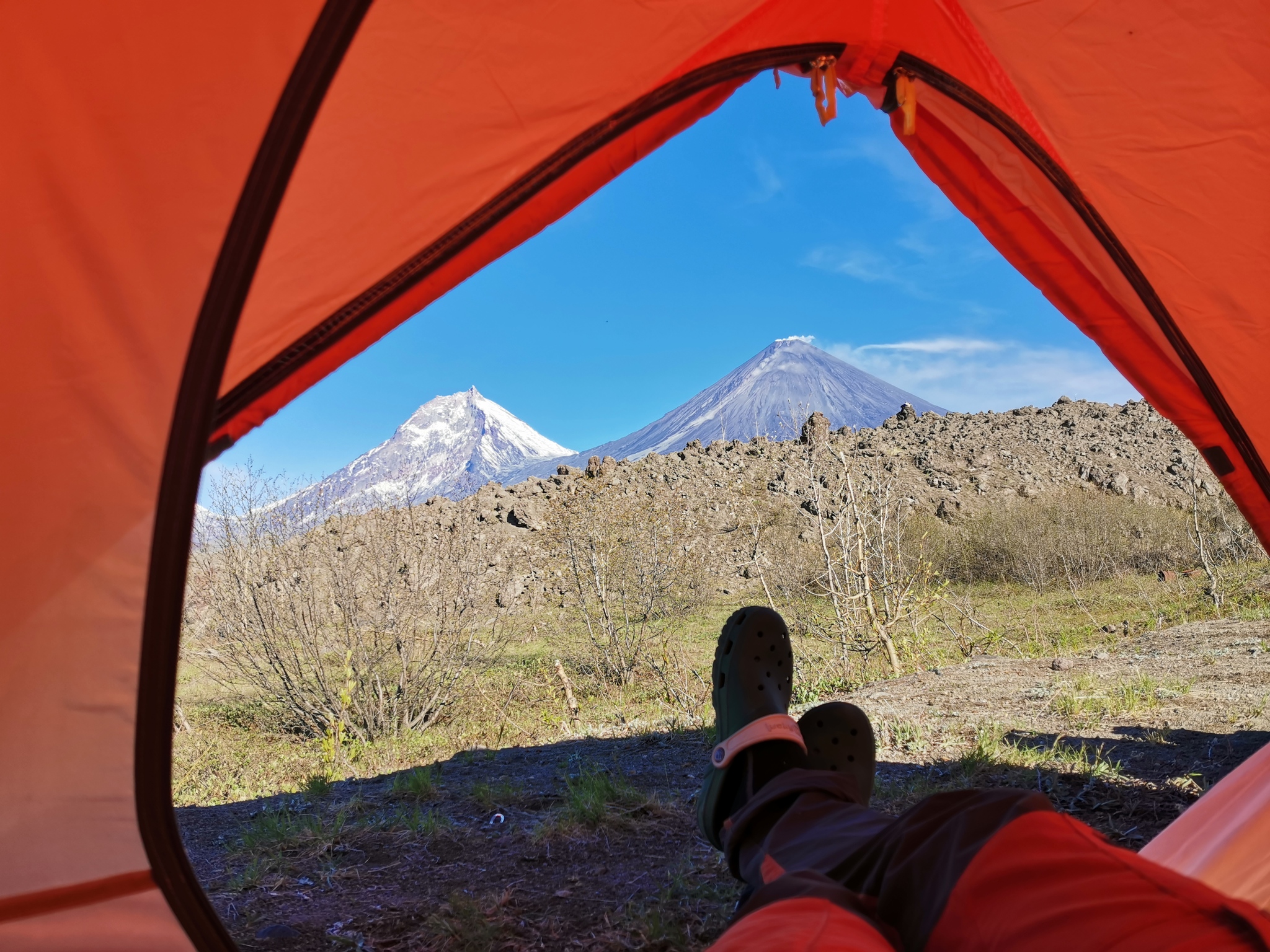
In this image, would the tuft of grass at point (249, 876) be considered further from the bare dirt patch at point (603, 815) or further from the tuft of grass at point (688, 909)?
the tuft of grass at point (688, 909)

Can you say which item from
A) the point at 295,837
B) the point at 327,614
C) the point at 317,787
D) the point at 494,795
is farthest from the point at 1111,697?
the point at 327,614

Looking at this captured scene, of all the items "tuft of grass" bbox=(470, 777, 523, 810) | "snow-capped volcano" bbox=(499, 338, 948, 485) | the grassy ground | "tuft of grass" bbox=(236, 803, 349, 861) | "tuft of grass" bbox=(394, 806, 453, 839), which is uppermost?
"snow-capped volcano" bbox=(499, 338, 948, 485)

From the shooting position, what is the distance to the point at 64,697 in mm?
899

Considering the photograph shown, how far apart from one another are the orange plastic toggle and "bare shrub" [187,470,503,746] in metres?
3.93

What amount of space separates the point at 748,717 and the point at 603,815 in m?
0.89

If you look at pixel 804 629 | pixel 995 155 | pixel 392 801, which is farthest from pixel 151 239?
pixel 804 629

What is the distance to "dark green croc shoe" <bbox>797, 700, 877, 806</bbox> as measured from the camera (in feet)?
5.75

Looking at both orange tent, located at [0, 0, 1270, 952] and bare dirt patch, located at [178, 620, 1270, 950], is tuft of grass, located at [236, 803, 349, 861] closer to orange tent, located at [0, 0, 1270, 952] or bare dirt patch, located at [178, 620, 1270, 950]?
bare dirt patch, located at [178, 620, 1270, 950]

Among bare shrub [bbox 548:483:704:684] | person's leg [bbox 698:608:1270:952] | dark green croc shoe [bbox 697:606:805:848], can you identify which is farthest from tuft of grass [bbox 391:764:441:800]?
bare shrub [bbox 548:483:704:684]

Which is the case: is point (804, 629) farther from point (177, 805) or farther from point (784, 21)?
point (784, 21)

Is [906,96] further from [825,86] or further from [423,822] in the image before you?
[423,822]

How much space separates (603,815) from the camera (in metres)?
2.36

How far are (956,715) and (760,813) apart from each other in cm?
244

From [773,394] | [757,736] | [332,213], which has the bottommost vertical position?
[757,736]
